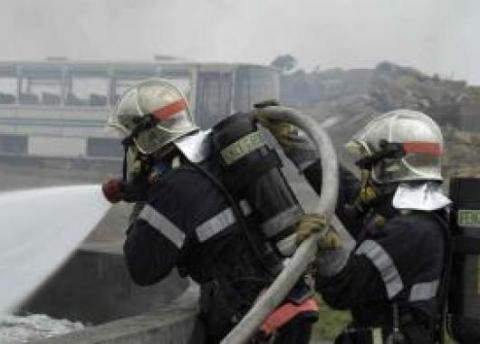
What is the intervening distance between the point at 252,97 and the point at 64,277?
662 inches

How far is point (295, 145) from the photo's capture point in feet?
11.3

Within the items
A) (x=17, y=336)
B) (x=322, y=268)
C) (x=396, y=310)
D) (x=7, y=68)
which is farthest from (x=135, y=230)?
(x=7, y=68)

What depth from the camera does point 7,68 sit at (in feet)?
76.9

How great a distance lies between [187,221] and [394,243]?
2.35 feet

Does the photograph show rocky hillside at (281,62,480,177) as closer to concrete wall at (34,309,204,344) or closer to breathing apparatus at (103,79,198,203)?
concrete wall at (34,309,204,344)

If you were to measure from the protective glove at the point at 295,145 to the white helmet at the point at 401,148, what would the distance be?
0.32 m

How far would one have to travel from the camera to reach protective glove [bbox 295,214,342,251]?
2.67 m

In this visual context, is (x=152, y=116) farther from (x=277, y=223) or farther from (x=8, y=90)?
(x=8, y=90)

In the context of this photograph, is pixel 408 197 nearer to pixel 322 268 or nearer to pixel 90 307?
pixel 322 268

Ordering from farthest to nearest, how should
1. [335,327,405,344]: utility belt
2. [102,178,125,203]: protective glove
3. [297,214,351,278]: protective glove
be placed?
[102,178,125,203]: protective glove
[335,327,405,344]: utility belt
[297,214,351,278]: protective glove

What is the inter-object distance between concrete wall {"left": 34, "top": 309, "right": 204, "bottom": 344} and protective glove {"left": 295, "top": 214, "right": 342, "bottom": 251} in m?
0.89

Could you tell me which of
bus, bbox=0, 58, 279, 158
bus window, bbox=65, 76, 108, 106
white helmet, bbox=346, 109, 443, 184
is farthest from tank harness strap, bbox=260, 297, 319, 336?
bus window, bbox=65, 76, 108, 106

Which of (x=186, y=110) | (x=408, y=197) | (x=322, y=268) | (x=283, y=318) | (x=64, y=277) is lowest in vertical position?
(x=64, y=277)

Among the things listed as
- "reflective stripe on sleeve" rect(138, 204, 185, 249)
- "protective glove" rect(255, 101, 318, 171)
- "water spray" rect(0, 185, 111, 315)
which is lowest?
"water spray" rect(0, 185, 111, 315)
